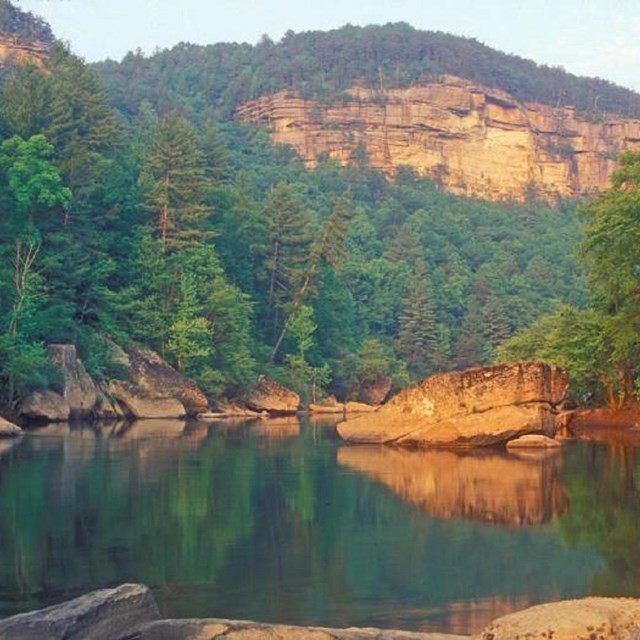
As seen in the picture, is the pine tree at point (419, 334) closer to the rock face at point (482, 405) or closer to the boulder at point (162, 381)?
the boulder at point (162, 381)

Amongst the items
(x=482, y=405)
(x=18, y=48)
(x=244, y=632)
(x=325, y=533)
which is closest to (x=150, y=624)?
(x=244, y=632)

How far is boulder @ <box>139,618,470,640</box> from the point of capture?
10172mm

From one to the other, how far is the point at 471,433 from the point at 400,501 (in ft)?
39.7

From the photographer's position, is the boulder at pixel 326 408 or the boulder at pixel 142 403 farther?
the boulder at pixel 326 408

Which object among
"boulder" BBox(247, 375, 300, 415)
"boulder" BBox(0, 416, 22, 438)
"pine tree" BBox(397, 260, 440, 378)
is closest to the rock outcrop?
"boulder" BBox(0, 416, 22, 438)

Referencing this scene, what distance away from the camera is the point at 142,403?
52719 mm

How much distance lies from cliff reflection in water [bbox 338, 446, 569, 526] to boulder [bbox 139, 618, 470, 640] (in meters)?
8.60

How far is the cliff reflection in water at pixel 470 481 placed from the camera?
20250 mm

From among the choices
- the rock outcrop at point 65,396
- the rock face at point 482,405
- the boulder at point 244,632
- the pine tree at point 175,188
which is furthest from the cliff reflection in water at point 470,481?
the pine tree at point 175,188

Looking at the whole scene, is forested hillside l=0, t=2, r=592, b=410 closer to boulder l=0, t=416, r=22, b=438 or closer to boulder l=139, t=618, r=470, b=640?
boulder l=0, t=416, r=22, b=438

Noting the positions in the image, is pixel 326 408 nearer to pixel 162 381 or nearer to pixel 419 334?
pixel 162 381

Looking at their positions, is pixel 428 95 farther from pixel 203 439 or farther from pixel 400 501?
pixel 400 501

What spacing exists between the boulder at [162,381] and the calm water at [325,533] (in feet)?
73.6

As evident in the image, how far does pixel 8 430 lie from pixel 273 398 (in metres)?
26.9
